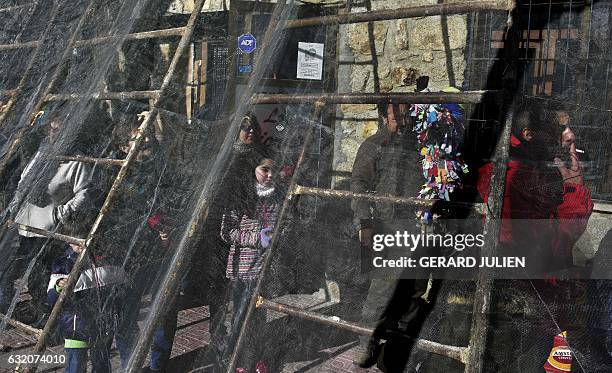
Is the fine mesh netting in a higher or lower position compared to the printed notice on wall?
lower

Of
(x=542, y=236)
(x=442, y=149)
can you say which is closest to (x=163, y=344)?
(x=442, y=149)

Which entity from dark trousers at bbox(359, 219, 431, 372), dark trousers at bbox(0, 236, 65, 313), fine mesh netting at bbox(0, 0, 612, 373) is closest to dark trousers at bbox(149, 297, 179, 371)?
fine mesh netting at bbox(0, 0, 612, 373)

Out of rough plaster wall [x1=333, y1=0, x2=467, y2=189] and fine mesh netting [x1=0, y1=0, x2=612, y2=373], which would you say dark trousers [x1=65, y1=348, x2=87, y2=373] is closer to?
fine mesh netting [x1=0, y1=0, x2=612, y2=373]

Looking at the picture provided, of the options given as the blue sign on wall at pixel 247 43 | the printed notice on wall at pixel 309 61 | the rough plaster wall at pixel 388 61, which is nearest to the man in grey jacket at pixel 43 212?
the blue sign on wall at pixel 247 43

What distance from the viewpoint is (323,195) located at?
234cm

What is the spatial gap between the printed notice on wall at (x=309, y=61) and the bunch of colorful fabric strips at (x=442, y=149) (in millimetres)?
561

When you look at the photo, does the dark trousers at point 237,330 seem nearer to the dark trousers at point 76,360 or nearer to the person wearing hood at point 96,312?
the person wearing hood at point 96,312

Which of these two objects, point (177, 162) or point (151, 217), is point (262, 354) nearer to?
→ point (151, 217)

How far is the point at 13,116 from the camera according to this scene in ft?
10.7

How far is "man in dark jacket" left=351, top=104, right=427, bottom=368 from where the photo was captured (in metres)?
2.09

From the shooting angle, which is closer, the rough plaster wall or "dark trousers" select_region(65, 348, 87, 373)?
the rough plaster wall

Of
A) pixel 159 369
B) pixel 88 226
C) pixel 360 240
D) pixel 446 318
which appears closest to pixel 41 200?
pixel 88 226

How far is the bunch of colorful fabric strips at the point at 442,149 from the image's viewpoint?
2.18m

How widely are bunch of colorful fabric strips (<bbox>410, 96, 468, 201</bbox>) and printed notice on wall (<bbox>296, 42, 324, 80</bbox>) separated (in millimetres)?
561
